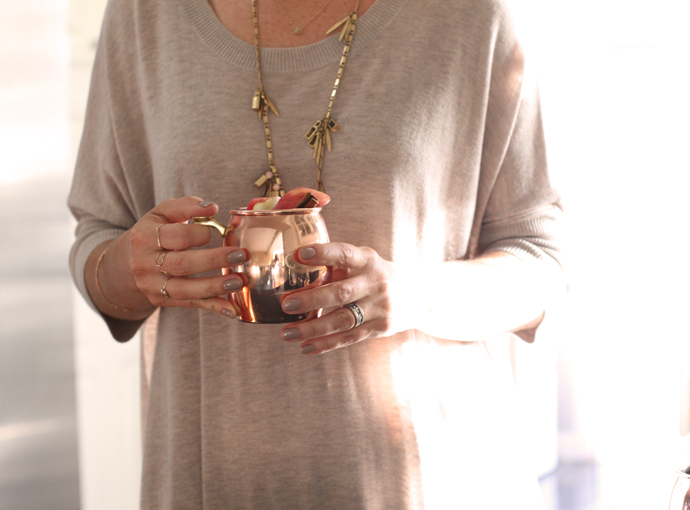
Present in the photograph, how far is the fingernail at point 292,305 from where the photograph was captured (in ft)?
2.05

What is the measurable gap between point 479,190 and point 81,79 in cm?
125

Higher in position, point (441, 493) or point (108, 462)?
point (441, 493)

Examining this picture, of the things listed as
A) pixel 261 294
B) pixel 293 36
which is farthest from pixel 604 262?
pixel 261 294

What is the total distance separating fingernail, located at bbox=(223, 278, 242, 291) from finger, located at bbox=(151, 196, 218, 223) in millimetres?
86

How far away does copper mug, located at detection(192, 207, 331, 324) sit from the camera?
0.64 m

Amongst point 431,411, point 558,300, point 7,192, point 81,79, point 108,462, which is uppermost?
point 81,79

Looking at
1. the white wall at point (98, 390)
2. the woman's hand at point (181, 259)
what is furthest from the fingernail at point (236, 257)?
the white wall at point (98, 390)

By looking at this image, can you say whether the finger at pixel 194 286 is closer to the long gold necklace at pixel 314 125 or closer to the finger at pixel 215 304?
the finger at pixel 215 304

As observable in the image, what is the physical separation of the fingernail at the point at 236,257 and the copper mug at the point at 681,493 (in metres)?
0.47

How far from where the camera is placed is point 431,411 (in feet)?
2.97

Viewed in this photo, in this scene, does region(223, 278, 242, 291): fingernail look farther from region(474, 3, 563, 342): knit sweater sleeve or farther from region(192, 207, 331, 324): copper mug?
region(474, 3, 563, 342): knit sweater sleeve

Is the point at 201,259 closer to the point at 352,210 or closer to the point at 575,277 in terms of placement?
the point at 352,210

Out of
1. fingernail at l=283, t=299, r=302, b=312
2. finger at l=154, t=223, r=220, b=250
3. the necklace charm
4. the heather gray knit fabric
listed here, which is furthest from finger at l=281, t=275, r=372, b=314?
the necklace charm

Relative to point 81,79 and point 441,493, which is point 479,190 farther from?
point 81,79
